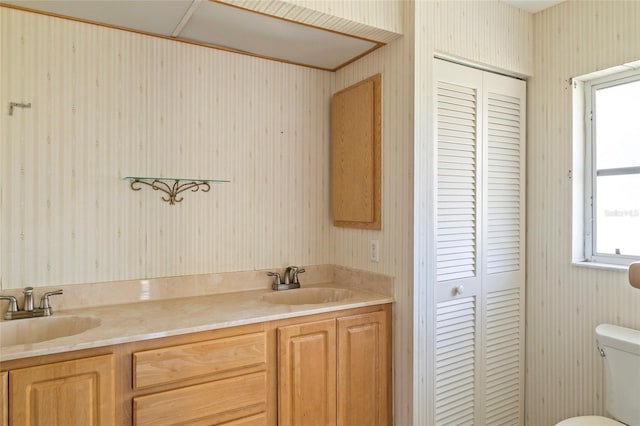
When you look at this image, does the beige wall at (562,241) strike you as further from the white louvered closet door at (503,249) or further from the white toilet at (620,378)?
the white toilet at (620,378)

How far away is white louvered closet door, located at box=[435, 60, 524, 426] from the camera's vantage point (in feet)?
7.00

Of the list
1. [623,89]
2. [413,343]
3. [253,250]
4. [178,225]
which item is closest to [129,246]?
[178,225]

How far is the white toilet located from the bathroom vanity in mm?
952

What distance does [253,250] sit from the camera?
7.86 feet

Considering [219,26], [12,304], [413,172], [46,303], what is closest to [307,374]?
[413,172]

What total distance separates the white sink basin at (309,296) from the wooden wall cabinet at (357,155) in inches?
16.0

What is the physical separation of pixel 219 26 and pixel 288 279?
1421mm

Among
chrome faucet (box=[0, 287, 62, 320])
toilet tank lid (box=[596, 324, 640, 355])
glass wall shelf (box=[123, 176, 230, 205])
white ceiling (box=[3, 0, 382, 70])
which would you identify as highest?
white ceiling (box=[3, 0, 382, 70])

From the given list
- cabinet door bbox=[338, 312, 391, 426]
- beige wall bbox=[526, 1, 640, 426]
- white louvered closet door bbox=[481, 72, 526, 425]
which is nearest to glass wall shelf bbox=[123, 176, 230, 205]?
cabinet door bbox=[338, 312, 391, 426]

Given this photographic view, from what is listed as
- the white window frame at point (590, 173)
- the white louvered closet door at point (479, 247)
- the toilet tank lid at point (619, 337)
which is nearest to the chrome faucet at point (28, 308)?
the white louvered closet door at point (479, 247)

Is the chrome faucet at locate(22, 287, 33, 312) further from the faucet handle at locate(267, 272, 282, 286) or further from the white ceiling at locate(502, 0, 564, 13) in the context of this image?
the white ceiling at locate(502, 0, 564, 13)

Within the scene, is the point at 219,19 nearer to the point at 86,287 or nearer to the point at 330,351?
the point at 86,287

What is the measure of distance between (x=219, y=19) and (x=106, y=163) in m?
0.89

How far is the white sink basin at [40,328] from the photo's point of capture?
1687 millimetres
